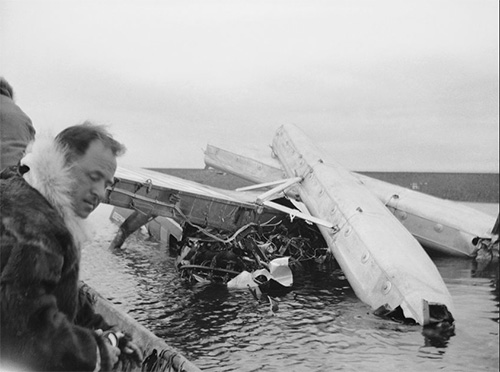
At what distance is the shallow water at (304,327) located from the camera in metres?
7.61

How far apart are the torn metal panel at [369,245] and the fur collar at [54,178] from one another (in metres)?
8.09

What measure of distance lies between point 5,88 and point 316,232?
1411cm

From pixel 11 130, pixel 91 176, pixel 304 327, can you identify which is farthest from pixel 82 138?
pixel 304 327

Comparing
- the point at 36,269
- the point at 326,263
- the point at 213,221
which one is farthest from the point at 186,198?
the point at 36,269

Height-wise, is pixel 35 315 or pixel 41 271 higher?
pixel 41 271

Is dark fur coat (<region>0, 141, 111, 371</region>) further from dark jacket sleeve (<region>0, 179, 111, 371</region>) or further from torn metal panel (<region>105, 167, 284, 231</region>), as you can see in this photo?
torn metal panel (<region>105, 167, 284, 231</region>)

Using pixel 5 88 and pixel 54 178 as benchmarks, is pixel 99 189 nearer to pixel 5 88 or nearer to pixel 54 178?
pixel 54 178

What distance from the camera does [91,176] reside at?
2779 millimetres

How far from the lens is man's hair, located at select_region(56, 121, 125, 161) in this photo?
274cm

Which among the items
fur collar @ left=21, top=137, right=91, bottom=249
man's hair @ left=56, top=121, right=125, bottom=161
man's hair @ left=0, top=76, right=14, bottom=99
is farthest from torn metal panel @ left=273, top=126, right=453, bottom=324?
fur collar @ left=21, top=137, right=91, bottom=249

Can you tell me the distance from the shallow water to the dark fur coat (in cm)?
516

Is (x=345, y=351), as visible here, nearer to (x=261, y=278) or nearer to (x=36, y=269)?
(x=261, y=278)

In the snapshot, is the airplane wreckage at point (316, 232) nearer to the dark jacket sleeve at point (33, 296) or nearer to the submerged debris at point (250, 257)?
the submerged debris at point (250, 257)

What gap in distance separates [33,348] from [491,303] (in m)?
11.0
